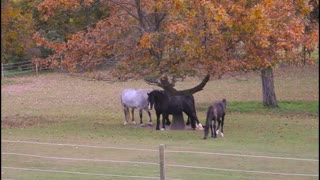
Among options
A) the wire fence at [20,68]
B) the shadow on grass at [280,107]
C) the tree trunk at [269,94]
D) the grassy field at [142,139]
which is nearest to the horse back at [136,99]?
the grassy field at [142,139]

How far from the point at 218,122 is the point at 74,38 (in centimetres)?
533

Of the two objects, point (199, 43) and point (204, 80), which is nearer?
point (199, 43)

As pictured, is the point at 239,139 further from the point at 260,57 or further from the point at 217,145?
the point at 260,57

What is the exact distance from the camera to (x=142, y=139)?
61.4 ft

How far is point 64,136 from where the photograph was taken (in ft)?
63.2

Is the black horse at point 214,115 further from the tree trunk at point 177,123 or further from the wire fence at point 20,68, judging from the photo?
the wire fence at point 20,68

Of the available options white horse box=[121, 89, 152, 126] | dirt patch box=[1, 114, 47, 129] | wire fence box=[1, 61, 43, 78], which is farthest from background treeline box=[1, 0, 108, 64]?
white horse box=[121, 89, 152, 126]

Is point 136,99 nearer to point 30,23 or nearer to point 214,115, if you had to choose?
point 214,115

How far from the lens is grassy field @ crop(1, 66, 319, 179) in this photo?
13172 mm

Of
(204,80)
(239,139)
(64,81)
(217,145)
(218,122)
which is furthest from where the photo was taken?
(64,81)

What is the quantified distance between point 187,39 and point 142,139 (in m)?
3.10

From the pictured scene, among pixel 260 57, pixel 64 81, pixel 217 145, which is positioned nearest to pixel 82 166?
pixel 217 145

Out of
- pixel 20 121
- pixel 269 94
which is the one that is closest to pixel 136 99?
pixel 20 121

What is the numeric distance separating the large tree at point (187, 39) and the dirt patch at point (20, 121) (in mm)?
2141
